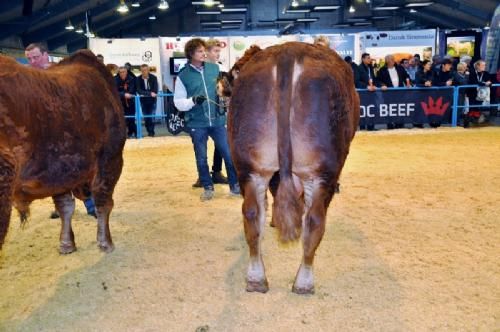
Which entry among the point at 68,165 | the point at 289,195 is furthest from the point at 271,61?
the point at 68,165

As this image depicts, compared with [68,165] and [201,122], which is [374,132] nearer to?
[201,122]

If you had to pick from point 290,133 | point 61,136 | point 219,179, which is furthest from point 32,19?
point 290,133

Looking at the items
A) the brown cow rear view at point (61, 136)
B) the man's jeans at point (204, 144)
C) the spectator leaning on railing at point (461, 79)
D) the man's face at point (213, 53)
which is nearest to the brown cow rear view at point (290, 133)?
the brown cow rear view at point (61, 136)

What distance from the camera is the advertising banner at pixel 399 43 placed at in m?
17.3

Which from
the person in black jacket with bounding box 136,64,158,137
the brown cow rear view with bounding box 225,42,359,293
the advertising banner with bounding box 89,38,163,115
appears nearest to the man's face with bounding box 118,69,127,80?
the person in black jacket with bounding box 136,64,158,137

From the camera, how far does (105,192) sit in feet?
13.0

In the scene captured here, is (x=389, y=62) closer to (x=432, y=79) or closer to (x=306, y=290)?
(x=432, y=79)

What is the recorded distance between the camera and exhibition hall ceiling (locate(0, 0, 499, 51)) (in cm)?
2105

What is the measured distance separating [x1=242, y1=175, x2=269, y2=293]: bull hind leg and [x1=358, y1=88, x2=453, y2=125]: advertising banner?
8.92 metres

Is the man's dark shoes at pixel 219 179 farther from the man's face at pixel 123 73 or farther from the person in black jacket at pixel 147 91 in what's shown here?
the man's face at pixel 123 73

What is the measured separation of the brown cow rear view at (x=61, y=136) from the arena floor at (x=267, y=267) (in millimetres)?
533

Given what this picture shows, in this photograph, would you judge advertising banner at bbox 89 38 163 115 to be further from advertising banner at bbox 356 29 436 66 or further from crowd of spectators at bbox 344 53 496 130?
advertising banner at bbox 356 29 436 66

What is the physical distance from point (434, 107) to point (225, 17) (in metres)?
26.9

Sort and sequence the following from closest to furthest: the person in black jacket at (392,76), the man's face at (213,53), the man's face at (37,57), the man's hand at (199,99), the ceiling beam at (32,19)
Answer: the man's face at (37,57), the man's hand at (199,99), the man's face at (213,53), the person in black jacket at (392,76), the ceiling beam at (32,19)
